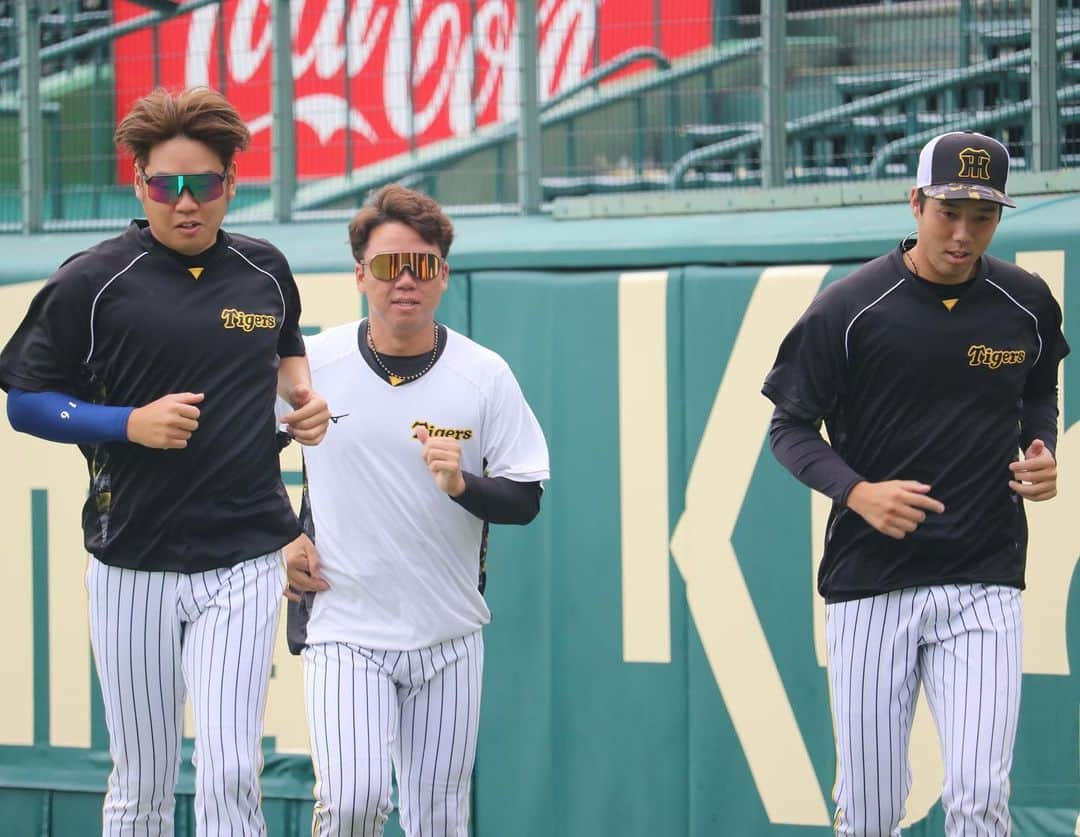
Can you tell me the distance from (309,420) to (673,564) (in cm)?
222

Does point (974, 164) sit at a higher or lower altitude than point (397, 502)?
higher

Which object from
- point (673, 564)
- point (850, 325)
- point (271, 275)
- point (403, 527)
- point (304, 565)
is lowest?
point (673, 564)

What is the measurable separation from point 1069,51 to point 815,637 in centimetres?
264

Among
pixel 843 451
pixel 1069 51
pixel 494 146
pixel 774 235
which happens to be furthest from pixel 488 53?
pixel 843 451

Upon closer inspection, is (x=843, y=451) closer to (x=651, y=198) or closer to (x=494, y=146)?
(x=651, y=198)

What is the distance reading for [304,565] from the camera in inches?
178

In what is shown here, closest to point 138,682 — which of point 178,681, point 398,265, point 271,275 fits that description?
point 178,681

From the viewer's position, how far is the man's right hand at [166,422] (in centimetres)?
399

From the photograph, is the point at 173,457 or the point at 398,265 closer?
the point at 173,457

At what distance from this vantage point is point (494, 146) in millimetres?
7457

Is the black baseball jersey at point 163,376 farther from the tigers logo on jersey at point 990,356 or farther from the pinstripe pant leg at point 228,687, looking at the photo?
the tigers logo on jersey at point 990,356

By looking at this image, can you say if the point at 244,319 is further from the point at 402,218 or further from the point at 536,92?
the point at 536,92

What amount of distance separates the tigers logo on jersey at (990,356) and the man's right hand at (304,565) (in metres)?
1.83

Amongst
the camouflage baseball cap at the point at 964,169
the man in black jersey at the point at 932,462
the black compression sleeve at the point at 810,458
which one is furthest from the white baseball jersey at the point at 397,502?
the camouflage baseball cap at the point at 964,169
